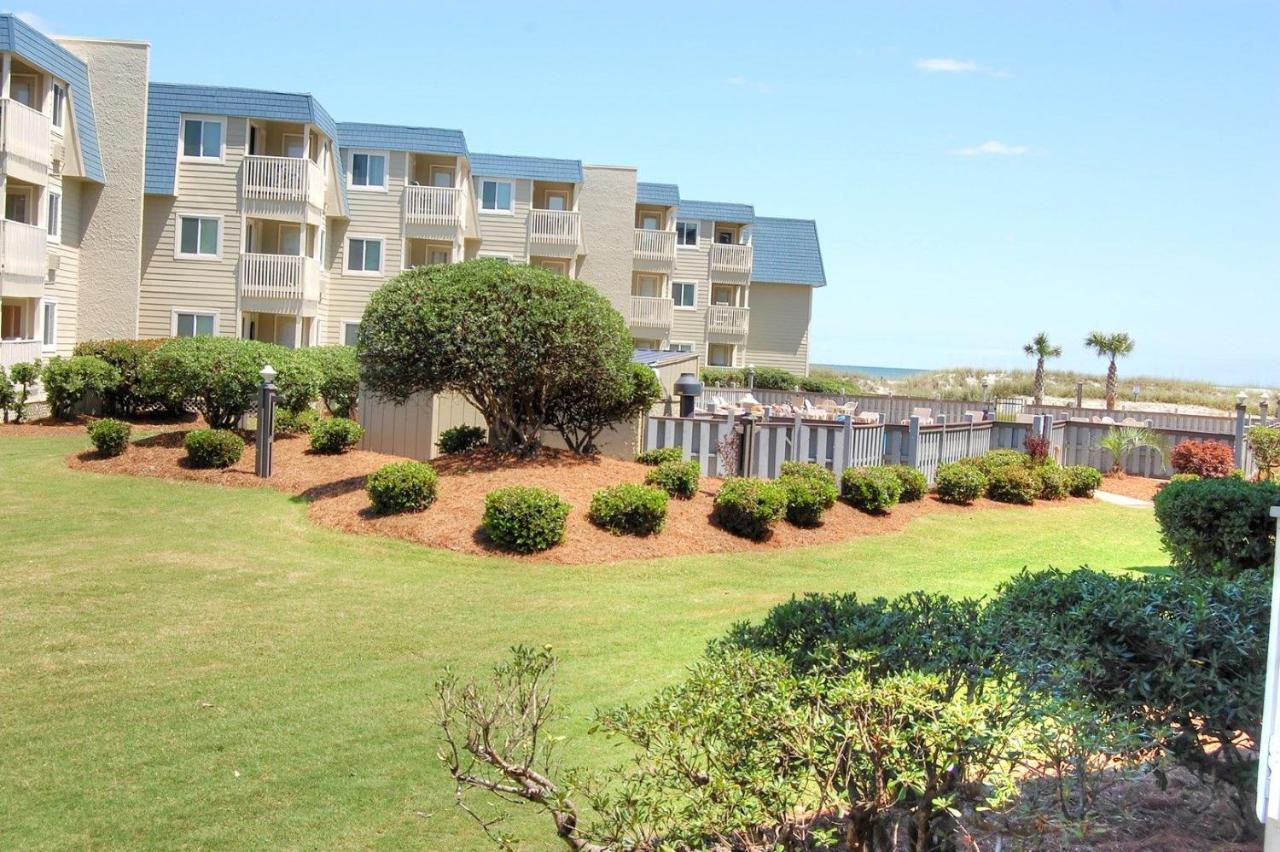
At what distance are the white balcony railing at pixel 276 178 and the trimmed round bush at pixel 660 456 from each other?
728 inches

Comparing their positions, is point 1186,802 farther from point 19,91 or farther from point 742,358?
point 742,358

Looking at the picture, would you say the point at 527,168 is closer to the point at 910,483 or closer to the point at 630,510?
the point at 910,483

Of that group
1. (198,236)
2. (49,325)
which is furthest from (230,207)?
(49,325)

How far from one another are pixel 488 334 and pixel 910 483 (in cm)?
761

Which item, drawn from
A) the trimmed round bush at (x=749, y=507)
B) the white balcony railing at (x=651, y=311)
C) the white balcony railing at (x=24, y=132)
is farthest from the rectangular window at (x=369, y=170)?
the trimmed round bush at (x=749, y=507)

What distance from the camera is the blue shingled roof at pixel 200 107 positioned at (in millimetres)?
31906

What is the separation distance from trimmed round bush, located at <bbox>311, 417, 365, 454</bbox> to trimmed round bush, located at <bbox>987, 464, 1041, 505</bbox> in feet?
36.1

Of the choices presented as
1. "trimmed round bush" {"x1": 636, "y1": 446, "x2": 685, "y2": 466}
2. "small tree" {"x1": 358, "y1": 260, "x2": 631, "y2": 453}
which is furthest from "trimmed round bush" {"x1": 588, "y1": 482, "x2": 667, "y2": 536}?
"trimmed round bush" {"x1": 636, "y1": 446, "x2": 685, "y2": 466}

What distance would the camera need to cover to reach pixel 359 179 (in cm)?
3784

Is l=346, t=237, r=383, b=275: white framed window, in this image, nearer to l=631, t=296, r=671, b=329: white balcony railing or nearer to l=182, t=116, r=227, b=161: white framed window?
l=182, t=116, r=227, b=161: white framed window

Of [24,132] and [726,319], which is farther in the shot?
[726,319]

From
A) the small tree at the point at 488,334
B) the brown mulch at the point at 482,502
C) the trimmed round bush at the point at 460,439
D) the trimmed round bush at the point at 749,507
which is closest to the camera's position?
the brown mulch at the point at 482,502

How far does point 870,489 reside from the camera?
17.4 metres

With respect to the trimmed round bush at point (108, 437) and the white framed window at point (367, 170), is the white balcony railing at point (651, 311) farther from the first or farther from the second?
the trimmed round bush at point (108, 437)
